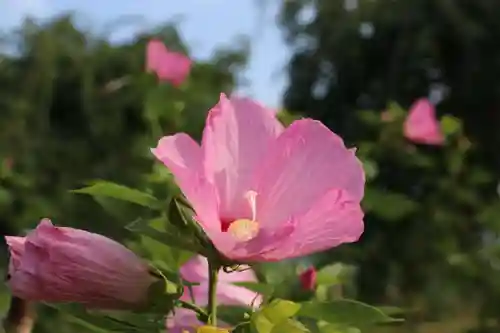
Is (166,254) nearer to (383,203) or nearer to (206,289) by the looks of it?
(206,289)

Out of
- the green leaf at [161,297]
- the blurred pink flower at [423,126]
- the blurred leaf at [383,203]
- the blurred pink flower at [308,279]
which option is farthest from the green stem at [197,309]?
the blurred pink flower at [423,126]

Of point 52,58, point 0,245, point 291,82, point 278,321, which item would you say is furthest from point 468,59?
point 278,321

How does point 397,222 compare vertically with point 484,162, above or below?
below

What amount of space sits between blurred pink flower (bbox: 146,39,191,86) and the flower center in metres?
0.99

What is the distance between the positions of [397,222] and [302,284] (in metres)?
1.51

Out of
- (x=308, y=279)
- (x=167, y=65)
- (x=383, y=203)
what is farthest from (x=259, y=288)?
(x=167, y=65)

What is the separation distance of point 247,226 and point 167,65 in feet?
3.44

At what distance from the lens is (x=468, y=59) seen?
2.84 metres

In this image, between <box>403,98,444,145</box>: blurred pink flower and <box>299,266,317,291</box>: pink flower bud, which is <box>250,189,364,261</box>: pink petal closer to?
<box>299,266,317,291</box>: pink flower bud

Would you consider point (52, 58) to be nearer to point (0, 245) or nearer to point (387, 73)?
point (0, 245)

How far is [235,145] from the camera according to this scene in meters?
0.47

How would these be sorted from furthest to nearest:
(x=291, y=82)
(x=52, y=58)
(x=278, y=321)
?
(x=291, y=82) → (x=52, y=58) → (x=278, y=321)

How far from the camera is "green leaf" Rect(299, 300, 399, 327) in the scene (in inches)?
17.6

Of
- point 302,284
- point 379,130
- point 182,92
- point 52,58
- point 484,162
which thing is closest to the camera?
point 302,284
